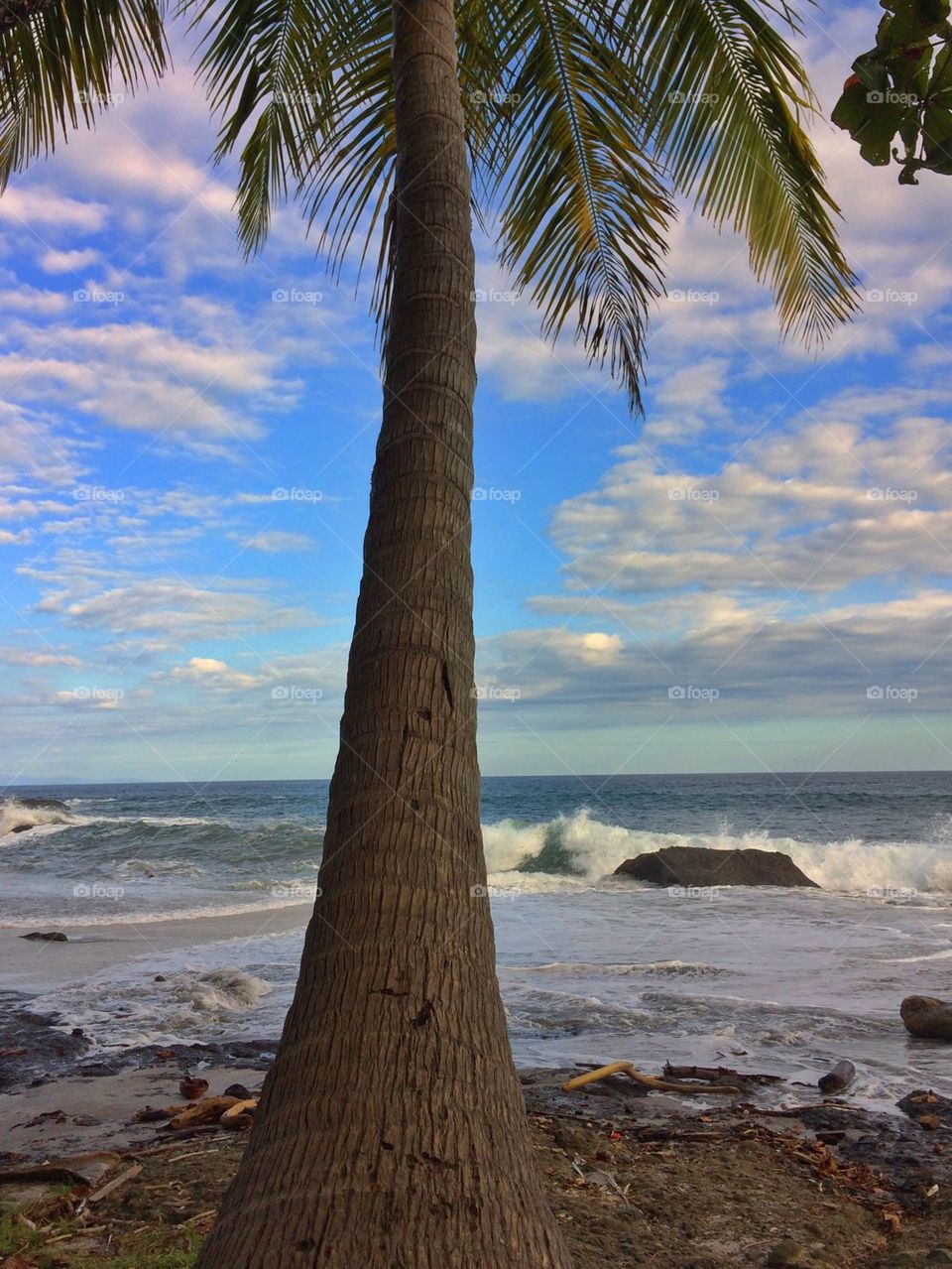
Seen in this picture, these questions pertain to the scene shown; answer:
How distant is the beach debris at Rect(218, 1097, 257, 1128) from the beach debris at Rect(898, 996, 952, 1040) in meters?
4.80

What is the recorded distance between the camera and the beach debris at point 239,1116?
450 cm

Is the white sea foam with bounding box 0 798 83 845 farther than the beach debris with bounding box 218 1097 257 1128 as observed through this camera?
Yes

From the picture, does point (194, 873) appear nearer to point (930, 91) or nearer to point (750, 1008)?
point (750, 1008)

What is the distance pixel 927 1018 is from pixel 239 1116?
193 inches

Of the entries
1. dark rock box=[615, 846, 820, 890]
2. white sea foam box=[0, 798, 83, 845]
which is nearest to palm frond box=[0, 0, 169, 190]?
dark rock box=[615, 846, 820, 890]

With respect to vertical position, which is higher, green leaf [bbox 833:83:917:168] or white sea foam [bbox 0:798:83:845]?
green leaf [bbox 833:83:917:168]

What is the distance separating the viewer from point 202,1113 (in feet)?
15.6

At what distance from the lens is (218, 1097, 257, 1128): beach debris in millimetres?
4504

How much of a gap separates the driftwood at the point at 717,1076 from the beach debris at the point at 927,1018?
63.3 inches

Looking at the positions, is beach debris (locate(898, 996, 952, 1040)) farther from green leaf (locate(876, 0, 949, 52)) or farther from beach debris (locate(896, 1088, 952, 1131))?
green leaf (locate(876, 0, 949, 52))

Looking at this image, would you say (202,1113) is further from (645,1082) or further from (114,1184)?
(645,1082)

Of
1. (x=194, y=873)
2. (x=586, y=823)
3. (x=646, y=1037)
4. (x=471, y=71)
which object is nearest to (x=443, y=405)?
(x=471, y=71)

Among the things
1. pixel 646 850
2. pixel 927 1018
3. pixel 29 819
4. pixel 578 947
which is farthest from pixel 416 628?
pixel 29 819

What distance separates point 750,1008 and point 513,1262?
6615 mm
